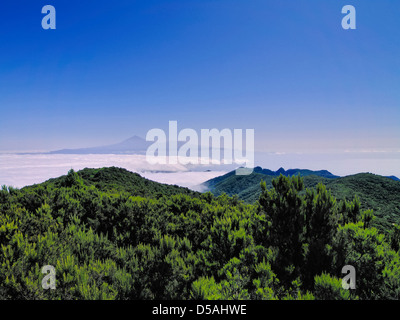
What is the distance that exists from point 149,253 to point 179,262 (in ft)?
3.53

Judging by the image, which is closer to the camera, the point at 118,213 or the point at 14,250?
the point at 14,250

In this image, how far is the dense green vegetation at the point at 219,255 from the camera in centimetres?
502

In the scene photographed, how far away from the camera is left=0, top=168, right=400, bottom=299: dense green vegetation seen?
5016mm

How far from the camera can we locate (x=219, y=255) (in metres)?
7.45

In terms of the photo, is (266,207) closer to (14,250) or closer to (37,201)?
(14,250)

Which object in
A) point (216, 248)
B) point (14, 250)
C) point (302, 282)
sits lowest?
point (302, 282)
